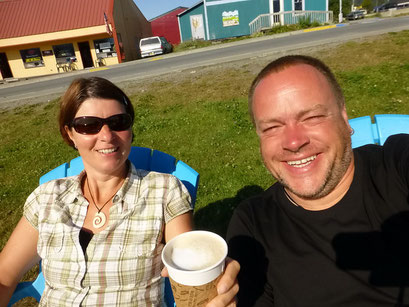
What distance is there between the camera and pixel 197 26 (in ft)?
103

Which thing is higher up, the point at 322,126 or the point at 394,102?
the point at 322,126

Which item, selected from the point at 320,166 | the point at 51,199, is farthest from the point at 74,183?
the point at 320,166

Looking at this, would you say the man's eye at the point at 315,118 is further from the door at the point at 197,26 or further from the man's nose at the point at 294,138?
the door at the point at 197,26

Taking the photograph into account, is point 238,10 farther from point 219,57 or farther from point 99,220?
point 99,220

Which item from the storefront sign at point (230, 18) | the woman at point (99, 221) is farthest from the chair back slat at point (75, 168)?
the storefront sign at point (230, 18)

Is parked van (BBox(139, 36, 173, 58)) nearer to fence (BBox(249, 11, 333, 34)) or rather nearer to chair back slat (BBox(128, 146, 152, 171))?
fence (BBox(249, 11, 333, 34))

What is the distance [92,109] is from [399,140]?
6.16ft

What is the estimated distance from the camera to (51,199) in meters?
2.12

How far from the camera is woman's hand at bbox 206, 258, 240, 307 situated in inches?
46.3

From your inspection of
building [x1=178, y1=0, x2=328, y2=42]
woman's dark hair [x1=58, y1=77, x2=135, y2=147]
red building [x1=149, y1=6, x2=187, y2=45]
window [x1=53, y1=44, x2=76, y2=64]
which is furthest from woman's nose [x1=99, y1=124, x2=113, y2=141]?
red building [x1=149, y1=6, x2=187, y2=45]

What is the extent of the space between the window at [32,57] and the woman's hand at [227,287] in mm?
28413

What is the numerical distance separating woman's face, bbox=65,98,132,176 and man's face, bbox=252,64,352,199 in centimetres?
103

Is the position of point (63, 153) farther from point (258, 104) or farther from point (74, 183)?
point (258, 104)

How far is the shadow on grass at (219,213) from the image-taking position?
3729mm
